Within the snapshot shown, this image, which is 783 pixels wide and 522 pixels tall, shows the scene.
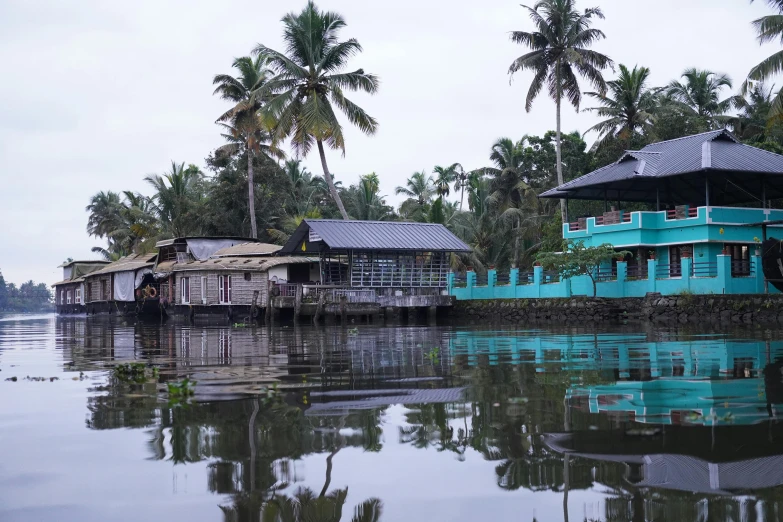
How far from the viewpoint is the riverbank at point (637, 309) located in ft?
94.7

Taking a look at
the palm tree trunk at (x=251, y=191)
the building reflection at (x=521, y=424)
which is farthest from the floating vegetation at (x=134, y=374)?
the palm tree trunk at (x=251, y=191)

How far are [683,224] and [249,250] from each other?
2197 cm

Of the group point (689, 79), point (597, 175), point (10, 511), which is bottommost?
point (10, 511)

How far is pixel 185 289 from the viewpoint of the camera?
4428 cm

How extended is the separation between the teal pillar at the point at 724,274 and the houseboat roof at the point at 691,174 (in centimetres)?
364

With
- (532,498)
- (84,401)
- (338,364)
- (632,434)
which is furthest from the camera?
(338,364)

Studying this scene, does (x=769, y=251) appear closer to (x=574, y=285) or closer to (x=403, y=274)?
(x=574, y=285)

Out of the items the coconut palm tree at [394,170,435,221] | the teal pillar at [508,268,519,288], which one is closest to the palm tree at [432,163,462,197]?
the coconut palm tree at [394,170,435,221]

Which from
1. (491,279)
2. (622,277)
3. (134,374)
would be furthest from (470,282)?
(134,374)

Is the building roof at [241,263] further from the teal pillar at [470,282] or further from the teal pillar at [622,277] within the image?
the teal pillar at [622,277]

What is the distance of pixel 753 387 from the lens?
25.3 feet

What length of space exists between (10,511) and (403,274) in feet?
124

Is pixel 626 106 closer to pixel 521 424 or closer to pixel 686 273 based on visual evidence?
pixel 686 273

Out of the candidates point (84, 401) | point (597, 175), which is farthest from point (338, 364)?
point (597, 175)
